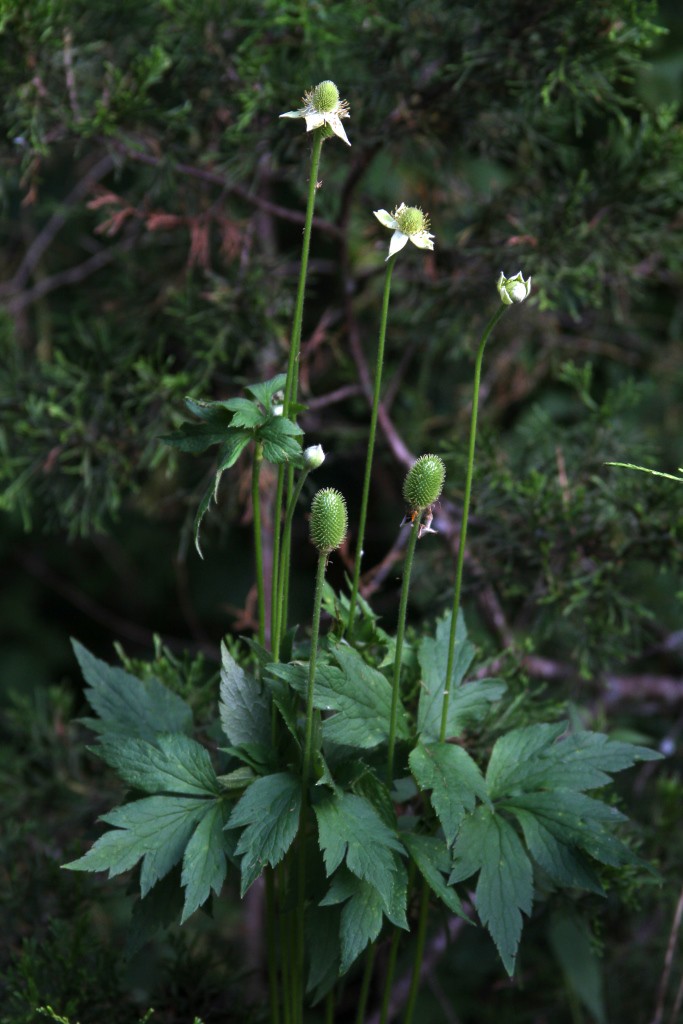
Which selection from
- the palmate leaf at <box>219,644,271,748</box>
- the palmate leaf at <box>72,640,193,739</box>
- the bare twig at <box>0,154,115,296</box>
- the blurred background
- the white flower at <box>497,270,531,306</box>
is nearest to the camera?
the white flower at <box>497,270,531,306</box>

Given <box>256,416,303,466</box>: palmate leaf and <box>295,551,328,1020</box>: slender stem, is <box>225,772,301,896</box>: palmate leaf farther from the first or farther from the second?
<box>256,416,303,466</box>: palmate leaf

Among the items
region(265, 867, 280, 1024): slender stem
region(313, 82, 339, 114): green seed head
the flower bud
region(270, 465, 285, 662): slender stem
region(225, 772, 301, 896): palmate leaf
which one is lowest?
region(265, 867, 280, 1024): slender stem

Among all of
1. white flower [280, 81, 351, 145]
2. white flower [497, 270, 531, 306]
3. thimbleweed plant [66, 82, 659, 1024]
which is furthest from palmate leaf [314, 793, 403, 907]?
white flower [280, 81, 351, 145]

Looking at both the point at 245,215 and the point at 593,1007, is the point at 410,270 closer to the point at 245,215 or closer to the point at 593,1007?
the point at 245,215

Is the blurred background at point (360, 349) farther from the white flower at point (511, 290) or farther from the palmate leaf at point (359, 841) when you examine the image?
the white flower at point (511, 290)

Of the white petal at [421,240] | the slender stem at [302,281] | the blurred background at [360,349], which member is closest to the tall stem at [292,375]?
the slender stem at [302,281]

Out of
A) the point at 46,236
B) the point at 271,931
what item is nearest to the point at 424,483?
the point at 271,931

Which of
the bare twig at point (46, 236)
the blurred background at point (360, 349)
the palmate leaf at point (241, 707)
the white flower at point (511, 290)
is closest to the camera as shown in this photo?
the white flower at point (511, 290)
